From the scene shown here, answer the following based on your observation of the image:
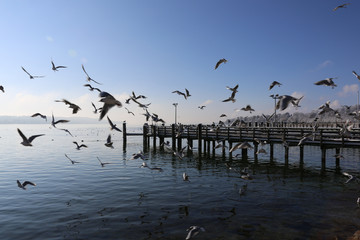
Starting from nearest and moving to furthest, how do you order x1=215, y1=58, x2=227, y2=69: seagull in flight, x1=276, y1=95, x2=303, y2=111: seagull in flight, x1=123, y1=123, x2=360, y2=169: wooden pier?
x1=276, y1=95, x2=303, y2=111: seagull in flight
x1=215, y1=58, x2=227, y2=69: seagull in flight
x1=123, y1=123, x2=360, y2=169: wooden pier

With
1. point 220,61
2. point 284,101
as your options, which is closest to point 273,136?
point 220,61

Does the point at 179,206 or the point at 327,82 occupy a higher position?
the point at 327,82

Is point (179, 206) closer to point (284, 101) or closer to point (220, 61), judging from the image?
point (220, 61)

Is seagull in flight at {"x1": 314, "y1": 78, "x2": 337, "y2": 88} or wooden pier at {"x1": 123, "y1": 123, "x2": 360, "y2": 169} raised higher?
seagull in flight at {"x1": 314, "y1": 78, "x2": 337, "y2": 88}

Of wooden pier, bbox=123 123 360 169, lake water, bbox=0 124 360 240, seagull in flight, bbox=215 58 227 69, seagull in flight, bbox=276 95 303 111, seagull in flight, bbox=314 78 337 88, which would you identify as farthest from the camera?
wooden pier, bbox=123 123 360 169

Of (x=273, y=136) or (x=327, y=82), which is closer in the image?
(x=327, y=82)

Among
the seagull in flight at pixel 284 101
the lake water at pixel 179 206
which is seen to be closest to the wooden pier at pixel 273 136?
the lake water at pixel 179 206

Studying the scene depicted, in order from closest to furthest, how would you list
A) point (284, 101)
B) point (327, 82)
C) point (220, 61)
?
1. point (284, 101)
2. point (327, 82)
3. point (220, 61)

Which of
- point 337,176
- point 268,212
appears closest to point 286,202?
point 268,212

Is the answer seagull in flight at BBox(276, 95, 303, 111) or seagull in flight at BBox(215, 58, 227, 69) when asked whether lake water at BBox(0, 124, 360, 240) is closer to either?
seagull in flight at BBox(276, 95, 303, 111)

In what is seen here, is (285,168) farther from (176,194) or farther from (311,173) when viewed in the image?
(176,194)

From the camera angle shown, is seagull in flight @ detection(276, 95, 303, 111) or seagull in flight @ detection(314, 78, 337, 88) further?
seagull in flight @ detection(314, 78, 337, 88)

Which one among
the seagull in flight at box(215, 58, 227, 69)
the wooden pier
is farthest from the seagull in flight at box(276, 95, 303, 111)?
the wooden pier

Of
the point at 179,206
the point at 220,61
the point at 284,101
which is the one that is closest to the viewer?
the point at 284,101
